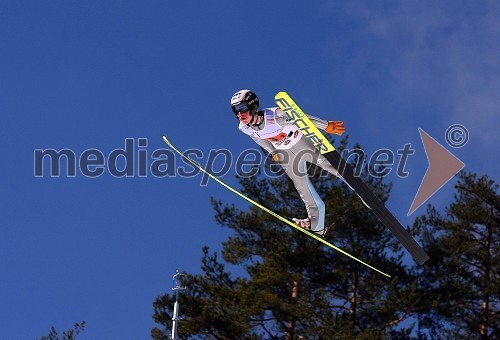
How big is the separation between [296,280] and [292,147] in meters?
12.9

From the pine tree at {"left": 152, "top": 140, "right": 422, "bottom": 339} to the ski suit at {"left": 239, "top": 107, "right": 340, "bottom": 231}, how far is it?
11.4 m

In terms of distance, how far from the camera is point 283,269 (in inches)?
942

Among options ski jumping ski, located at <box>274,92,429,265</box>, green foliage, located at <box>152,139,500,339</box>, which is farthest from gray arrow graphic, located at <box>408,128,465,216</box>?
green foliage, located at <box>152,139,500,339</box>

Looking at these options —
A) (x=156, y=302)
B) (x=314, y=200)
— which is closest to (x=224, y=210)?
(x=156, y=302)

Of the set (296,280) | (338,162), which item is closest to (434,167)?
(338,162)

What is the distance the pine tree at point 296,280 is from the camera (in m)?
23.4

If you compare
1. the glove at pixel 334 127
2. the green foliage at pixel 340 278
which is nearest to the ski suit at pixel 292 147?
the glove at pixel 334 127

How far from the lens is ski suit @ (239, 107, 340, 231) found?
10805 mm

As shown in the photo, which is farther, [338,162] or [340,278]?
[340,278]

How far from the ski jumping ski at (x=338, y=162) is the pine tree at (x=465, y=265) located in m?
13.1

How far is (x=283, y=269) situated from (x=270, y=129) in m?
13.4

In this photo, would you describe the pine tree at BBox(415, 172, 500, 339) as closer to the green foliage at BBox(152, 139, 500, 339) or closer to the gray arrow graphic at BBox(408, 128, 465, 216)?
the green foliage at BBox(152, 139, 500, 339)

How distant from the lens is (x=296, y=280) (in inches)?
938

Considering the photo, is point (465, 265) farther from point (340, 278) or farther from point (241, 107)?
point (241, 107)
